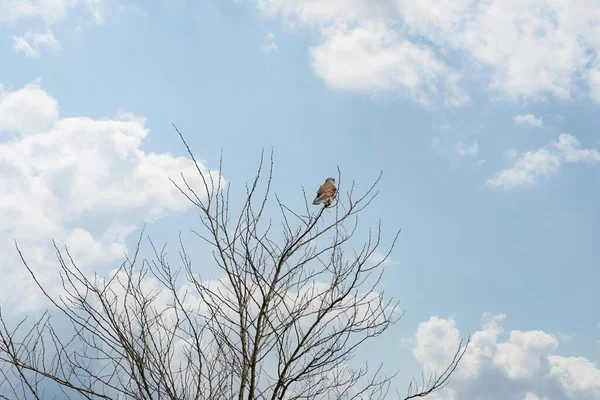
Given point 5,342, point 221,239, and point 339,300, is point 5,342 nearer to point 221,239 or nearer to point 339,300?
point 221,239

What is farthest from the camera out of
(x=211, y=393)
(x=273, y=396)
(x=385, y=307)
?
(x=385, y=307)

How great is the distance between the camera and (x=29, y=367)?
4840 mm

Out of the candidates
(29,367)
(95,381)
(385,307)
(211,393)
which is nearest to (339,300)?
(385,307)

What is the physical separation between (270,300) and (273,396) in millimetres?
821

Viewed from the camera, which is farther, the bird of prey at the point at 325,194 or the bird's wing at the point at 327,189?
the bird's wing at the point at 327,189

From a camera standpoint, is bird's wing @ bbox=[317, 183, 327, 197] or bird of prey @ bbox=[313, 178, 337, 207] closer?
bird of prey @ bbox=[313, 178, 337, 207]

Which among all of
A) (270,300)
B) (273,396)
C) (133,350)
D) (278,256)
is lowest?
(273,396)

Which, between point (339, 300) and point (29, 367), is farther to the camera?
point (339, 300)

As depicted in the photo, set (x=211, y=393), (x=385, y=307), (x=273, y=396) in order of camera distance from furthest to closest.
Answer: (x=385, y=307) → (x=211, y=393) → (x=273, y=396)

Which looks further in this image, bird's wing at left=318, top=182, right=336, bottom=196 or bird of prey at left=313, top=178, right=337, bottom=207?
bird's wing at left=318, top=182, right=336, bottom=196

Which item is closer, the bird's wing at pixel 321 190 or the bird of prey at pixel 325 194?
the bird of prey at pixel 325 194

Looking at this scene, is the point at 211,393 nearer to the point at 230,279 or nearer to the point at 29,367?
the point at 230,279

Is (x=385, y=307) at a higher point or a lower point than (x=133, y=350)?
higher

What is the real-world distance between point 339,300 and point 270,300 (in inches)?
26.4
